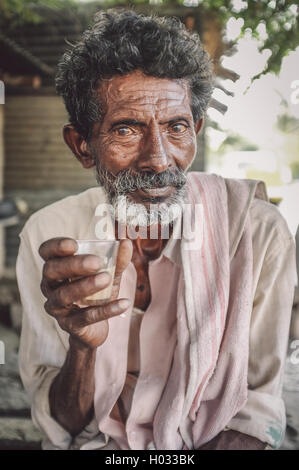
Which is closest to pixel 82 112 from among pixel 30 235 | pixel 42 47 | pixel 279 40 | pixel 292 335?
pixel 42 47

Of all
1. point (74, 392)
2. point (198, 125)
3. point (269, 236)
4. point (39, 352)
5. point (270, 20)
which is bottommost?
point (74, 392)

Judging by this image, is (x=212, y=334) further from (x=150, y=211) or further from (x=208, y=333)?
(x=150, y=211)

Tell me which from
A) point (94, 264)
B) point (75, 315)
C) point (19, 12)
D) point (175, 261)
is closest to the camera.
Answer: point (94, 264)

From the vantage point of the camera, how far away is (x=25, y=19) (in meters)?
1.61

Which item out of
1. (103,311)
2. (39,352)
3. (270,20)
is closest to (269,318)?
(103,311)

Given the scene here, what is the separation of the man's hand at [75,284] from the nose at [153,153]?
29 cm

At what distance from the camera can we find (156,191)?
1.38m

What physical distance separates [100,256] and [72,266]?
0.26ft

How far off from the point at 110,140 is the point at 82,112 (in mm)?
142

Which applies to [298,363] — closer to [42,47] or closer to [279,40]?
[279,40]

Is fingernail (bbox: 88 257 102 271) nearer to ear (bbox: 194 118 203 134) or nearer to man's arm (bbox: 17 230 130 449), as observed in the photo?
man's arm (bbox: 17 230 130 449)

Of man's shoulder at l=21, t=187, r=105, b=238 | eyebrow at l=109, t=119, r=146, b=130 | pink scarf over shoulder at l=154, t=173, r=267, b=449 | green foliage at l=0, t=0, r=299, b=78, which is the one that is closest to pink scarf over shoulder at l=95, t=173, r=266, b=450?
pink scarf over shoulder at l=154, t=173, r=267, b=449

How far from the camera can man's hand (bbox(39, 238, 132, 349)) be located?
43.1 inches

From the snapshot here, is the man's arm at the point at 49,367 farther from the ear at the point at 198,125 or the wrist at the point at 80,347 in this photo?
A: the ear at the point at 198,125
